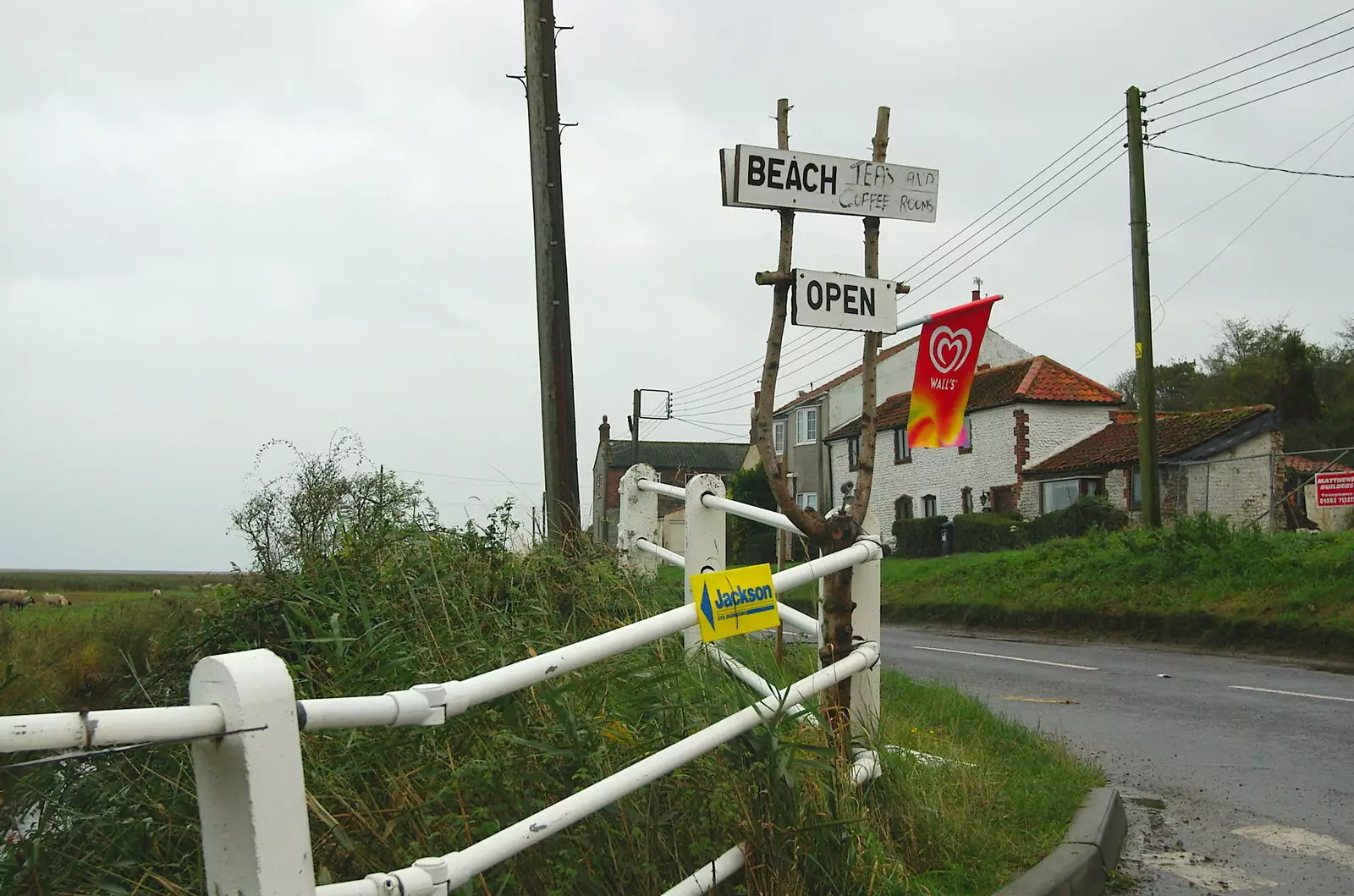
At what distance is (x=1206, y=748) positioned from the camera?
811cm

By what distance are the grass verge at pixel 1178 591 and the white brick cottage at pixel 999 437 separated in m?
15.8

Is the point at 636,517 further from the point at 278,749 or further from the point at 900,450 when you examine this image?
the point at 900,450

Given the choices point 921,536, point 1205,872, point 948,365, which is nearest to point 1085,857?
point 1205,872

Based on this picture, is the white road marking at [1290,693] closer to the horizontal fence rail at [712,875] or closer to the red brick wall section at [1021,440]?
the horizontal fence rail at [712,875]

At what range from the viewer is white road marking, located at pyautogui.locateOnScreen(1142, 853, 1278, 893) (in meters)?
4.88

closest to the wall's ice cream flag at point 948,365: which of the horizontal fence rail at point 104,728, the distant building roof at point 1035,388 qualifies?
the horizontal fence rail at point 104,728

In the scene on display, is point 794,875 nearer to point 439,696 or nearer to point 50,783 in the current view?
point 439,696

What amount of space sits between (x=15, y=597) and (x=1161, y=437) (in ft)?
98.2

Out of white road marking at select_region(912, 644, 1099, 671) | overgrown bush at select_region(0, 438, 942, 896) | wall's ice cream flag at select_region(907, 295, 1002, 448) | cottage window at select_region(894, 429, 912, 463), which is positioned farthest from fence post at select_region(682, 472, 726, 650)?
cottage window at select_region(894, 429, 912, 463)

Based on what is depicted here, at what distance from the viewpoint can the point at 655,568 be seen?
23.6 ft

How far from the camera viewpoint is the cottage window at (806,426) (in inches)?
2190

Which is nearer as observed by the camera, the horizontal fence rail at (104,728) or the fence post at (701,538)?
the horizontal fence rail at (104,728)

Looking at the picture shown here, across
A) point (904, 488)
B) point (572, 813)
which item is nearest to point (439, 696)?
point (572, 813)

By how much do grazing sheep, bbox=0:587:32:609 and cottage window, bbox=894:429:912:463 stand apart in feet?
105
